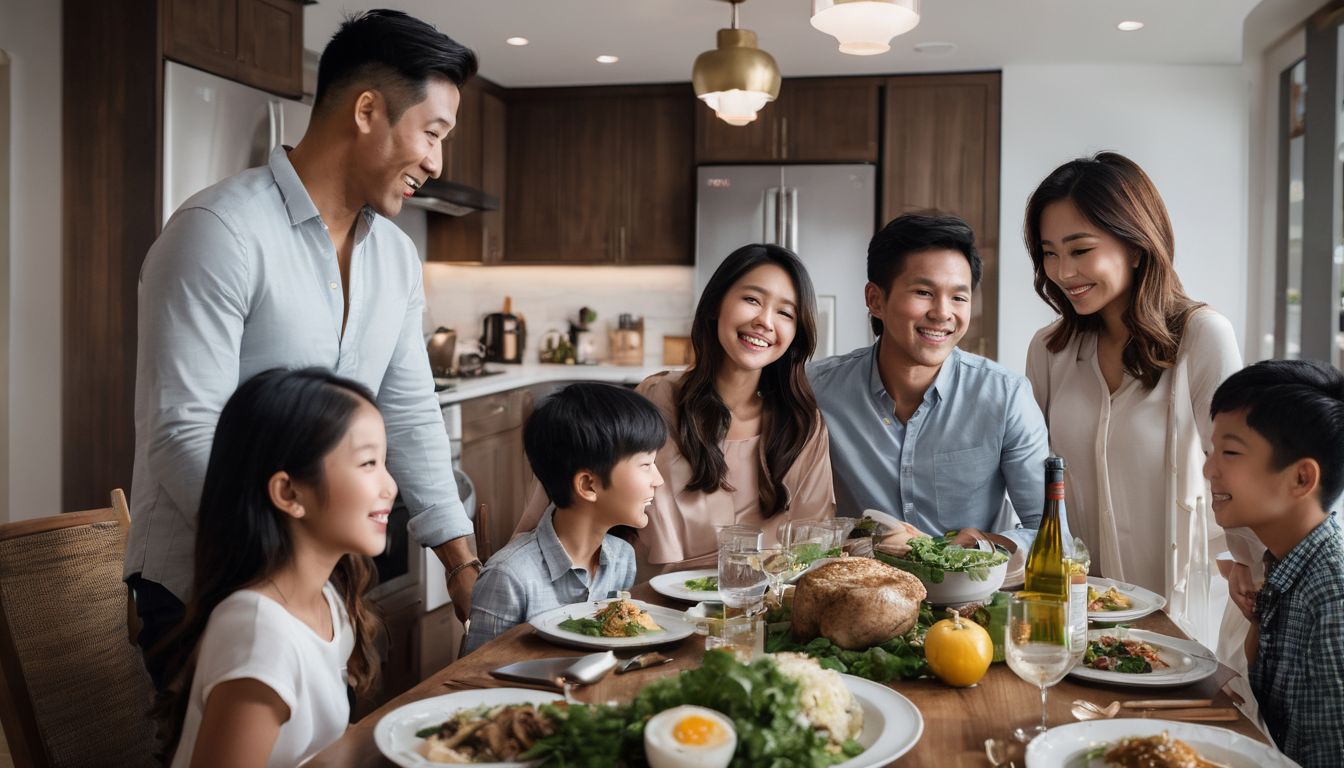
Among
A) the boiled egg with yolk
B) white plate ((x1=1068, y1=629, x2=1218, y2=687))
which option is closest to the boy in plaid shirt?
white plate ((x1=1068, y1=629, x2=1218, y2=687))

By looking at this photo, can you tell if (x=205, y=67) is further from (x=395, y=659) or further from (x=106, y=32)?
(x=395, y=659)

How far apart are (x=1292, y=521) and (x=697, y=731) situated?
41.9 inches

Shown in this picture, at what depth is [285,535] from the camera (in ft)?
4.78

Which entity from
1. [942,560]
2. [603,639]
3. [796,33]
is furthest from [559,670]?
[796,33]

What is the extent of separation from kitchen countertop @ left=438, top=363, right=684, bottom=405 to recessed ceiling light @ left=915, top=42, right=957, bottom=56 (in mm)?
1984

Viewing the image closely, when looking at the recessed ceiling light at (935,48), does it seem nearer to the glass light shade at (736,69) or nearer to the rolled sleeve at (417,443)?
the glass light shade at (736,69)

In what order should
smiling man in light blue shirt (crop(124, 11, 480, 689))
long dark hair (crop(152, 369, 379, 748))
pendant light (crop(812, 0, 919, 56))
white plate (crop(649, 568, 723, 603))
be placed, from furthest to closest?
pendant light (crop(812, 0, 919, 56)) → white plate (crop(649, 568, 723, 603)) → smiling man in light blue shirt (crop(124, 11, 480, 689)) → long dark hair (crop(152, 369, 379, 748))

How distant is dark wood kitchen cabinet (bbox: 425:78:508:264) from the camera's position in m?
6.00

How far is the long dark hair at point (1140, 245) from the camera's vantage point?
2.38 m

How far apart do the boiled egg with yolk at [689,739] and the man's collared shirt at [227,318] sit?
0.89 m

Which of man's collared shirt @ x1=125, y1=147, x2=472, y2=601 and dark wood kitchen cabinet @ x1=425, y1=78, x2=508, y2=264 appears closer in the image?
man's collared shirt @ x1=125, y1=147, x2=472, y2=601

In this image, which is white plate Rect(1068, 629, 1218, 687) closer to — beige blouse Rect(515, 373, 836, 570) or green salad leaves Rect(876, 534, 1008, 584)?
green salad leaves Rect(876, 534, 1008, 584)

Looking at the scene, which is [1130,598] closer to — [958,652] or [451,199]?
[958,652]

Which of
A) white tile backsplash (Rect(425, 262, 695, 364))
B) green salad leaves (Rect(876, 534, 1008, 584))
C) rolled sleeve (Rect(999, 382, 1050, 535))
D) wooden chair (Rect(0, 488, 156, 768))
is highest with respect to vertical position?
white tile backsplash (Rect(425, 262, 695, 364))
